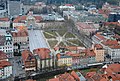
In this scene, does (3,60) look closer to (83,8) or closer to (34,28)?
(34,28)

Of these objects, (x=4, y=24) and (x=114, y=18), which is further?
(x=114, y=18)

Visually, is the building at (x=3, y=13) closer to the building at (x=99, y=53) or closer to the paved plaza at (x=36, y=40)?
the paved plaza at (x=36, y=40)

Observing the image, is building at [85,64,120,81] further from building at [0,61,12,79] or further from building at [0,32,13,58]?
building at [0,32,13,58]

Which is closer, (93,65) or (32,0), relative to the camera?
(93,65)

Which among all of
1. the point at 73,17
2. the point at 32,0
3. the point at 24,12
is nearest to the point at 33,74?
the point at 73,17

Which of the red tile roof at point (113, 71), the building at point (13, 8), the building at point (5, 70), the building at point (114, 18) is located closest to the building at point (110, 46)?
the red tile roof at point (113, 71)

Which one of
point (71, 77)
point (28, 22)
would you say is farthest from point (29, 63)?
point (28, 22)

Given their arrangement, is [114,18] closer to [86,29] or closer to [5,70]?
[86,29]

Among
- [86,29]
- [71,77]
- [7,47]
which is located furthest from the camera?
[86,29]
